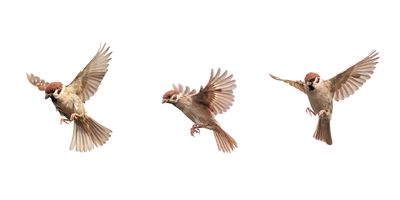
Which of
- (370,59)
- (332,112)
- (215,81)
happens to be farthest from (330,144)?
(215,81)

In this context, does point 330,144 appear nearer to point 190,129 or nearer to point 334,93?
point 334,93

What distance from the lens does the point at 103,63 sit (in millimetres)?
8273

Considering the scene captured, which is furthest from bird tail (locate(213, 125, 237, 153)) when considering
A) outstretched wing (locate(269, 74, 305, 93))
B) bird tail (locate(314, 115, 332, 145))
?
bird tail (locate(314, 115, 332, 145))

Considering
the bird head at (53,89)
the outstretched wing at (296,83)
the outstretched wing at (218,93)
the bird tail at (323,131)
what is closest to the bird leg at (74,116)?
the bird head at (53,89)

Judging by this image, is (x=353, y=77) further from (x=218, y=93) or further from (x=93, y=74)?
(x=93, y=74)

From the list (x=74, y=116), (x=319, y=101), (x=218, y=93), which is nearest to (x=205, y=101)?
(x=218, y=93)

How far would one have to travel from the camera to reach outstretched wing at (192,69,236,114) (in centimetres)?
783

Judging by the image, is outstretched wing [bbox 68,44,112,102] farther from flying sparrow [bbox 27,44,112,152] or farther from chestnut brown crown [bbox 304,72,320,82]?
chestnut brown crown [bbox 304,72,320,82]

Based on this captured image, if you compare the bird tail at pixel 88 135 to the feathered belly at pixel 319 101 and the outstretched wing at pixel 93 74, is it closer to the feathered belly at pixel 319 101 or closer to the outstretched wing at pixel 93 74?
the outstretched wing at pixel 93 74

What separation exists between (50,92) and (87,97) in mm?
460

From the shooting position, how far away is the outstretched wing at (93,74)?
27.0 feet

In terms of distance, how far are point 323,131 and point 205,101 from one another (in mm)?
1270

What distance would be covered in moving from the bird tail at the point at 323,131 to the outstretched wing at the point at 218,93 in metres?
1.00

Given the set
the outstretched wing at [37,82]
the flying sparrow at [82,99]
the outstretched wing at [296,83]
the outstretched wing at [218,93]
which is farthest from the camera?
the outstretched wing at [37,82]
